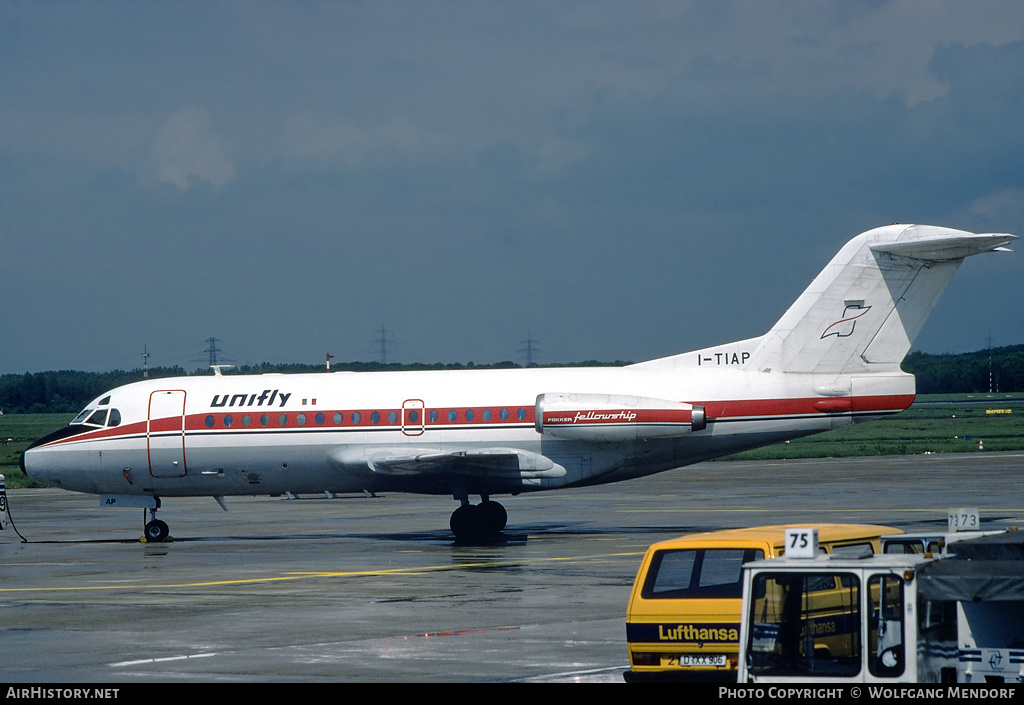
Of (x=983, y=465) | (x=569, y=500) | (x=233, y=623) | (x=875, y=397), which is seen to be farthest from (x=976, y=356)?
(x=233, y=623)

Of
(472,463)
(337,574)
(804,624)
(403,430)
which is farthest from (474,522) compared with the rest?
(804,624)

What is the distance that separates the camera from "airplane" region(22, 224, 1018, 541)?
93.2ft

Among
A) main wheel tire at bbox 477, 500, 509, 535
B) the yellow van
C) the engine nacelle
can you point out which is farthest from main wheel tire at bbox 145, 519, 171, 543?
the yellow van

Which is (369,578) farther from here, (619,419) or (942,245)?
(942,245)

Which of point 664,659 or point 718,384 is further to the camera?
point 718,384

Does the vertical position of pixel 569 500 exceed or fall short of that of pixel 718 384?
it falls short

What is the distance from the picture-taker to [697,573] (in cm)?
1272

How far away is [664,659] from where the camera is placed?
40.1 ft

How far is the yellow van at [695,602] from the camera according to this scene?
12023 millimetres

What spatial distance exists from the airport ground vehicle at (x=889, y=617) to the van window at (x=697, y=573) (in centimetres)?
240

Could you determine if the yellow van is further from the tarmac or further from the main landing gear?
the main landing gear

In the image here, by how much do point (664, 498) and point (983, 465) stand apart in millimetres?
16749

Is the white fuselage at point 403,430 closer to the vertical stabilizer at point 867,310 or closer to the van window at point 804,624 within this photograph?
the vertical stabilizer at point 867,310
